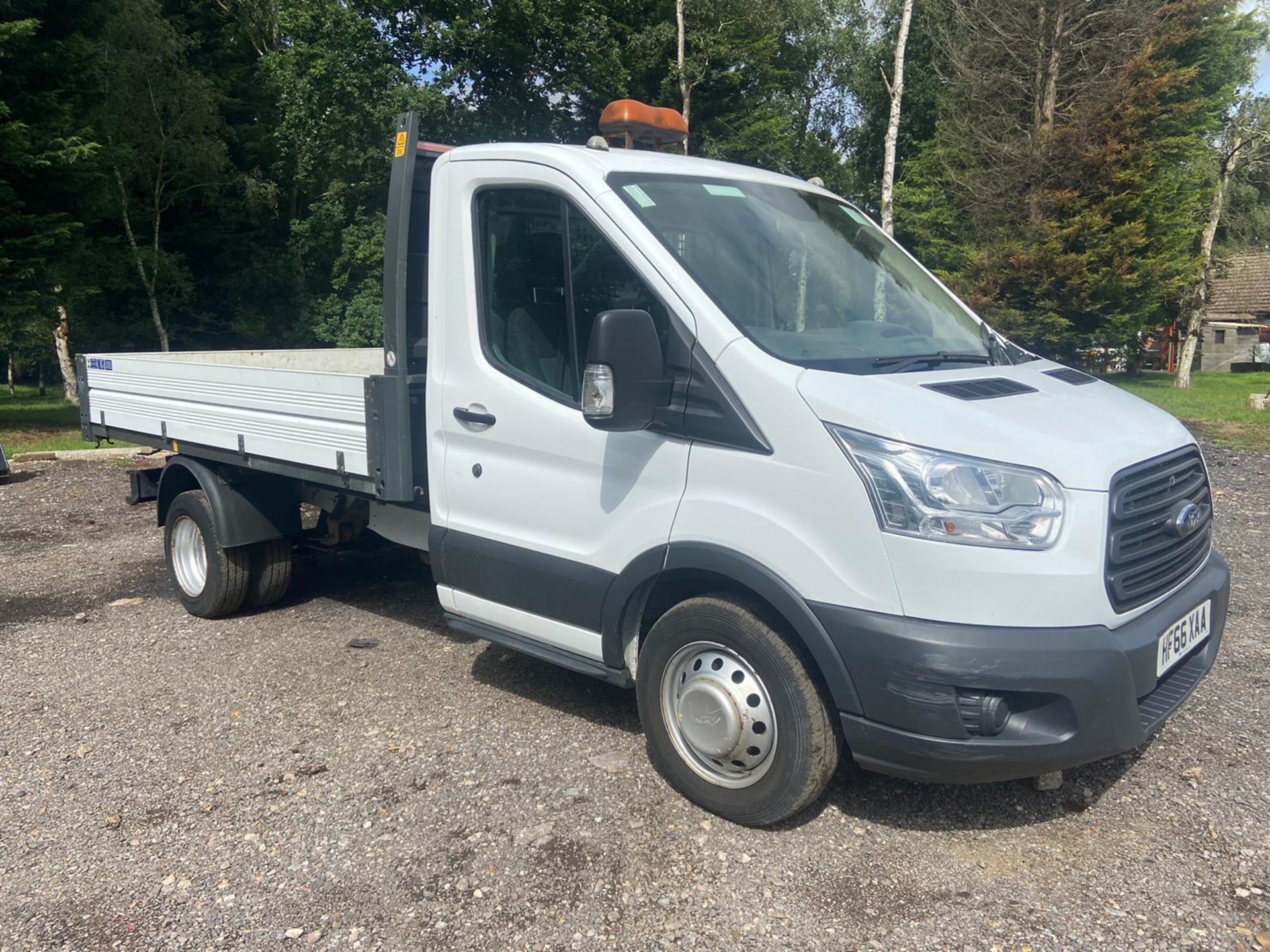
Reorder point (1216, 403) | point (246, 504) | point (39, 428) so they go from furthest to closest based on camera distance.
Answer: point (1216, 403) → point (39, 428) → point (246, 504)

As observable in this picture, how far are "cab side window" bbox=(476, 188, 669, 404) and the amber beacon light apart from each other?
946 mm

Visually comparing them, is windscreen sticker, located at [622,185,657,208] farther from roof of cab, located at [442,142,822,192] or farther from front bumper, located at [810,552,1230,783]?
front bumper, located at [810,552,1230,783]

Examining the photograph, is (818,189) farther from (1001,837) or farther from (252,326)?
(252,326)

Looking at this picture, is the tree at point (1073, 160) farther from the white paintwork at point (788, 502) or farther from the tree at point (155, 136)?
the white paintwork at point (788, 502)

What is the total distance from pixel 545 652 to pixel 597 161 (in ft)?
6.68

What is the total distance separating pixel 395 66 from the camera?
28.6 meters

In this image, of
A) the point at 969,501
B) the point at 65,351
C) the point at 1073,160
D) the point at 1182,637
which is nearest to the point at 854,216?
the point at 969,501

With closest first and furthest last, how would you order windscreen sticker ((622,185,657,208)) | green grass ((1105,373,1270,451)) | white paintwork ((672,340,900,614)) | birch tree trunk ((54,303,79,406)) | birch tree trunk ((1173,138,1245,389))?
white paintwork ((672,340,900,614)) → windscreen sticker ((622,185,657,208)) → green grass ((1105,373,1270,451)) → birch tree trunk ((54,303,79,406)) → birch tree trunk ((1173,138,1245,389))

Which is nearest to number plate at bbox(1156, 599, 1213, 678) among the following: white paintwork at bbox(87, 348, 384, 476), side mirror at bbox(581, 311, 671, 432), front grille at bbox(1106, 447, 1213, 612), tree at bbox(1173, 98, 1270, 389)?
front grille at bbox(1106, 447, 1213, 612)

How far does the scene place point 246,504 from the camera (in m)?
5.98

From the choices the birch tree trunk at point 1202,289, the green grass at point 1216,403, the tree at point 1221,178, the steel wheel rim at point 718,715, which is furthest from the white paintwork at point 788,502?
the birch tree trunk at point 1202,289

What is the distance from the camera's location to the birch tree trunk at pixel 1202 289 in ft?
101

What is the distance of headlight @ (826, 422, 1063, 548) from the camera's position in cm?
303

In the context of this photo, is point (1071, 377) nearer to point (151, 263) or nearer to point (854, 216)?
point (854, 216)
